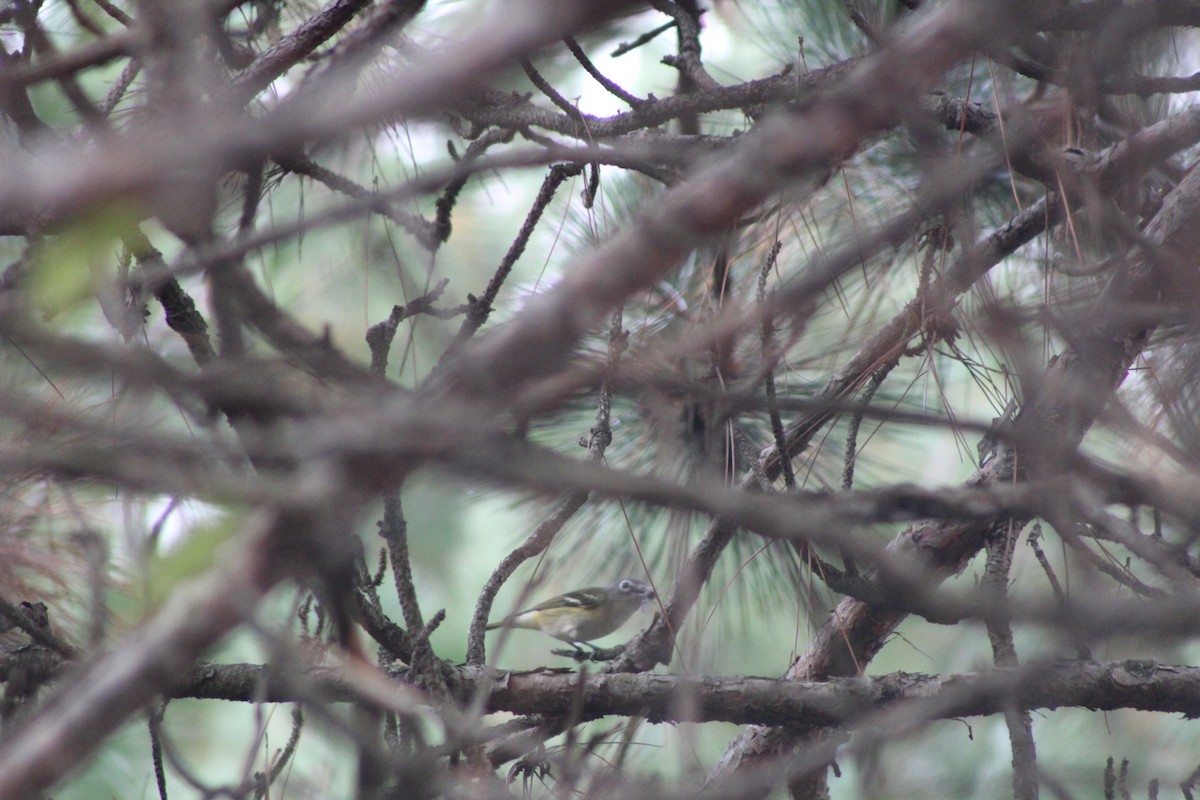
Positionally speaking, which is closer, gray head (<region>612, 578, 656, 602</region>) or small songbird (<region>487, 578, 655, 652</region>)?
gray head (<region>612, 578, 656, 602</region>)

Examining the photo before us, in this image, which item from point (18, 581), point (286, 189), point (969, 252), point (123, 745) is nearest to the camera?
point (969, 252)

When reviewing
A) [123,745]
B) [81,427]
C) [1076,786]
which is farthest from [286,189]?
[1076,786]

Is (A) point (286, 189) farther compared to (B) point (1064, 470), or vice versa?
(A) point (286, 189)

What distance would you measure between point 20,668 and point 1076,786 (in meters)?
1.91

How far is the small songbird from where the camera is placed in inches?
103

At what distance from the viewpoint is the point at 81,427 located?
1.67 feet

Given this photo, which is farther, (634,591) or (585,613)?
(585,613)

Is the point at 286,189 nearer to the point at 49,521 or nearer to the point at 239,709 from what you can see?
the point at 49,521

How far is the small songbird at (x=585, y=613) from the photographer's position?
262 centimetres

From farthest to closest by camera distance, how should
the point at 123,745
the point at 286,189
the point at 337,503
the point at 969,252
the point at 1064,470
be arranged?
the point at 123,745, the point at 286,189, the point at 969,252, the point at 1064,470, the point at 337,503

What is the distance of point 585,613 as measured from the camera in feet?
9.12

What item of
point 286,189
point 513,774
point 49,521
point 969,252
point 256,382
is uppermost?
point 286,189

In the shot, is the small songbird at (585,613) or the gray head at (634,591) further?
the small songbird at (585,613)

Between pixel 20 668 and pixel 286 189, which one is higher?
pixel 286 189
